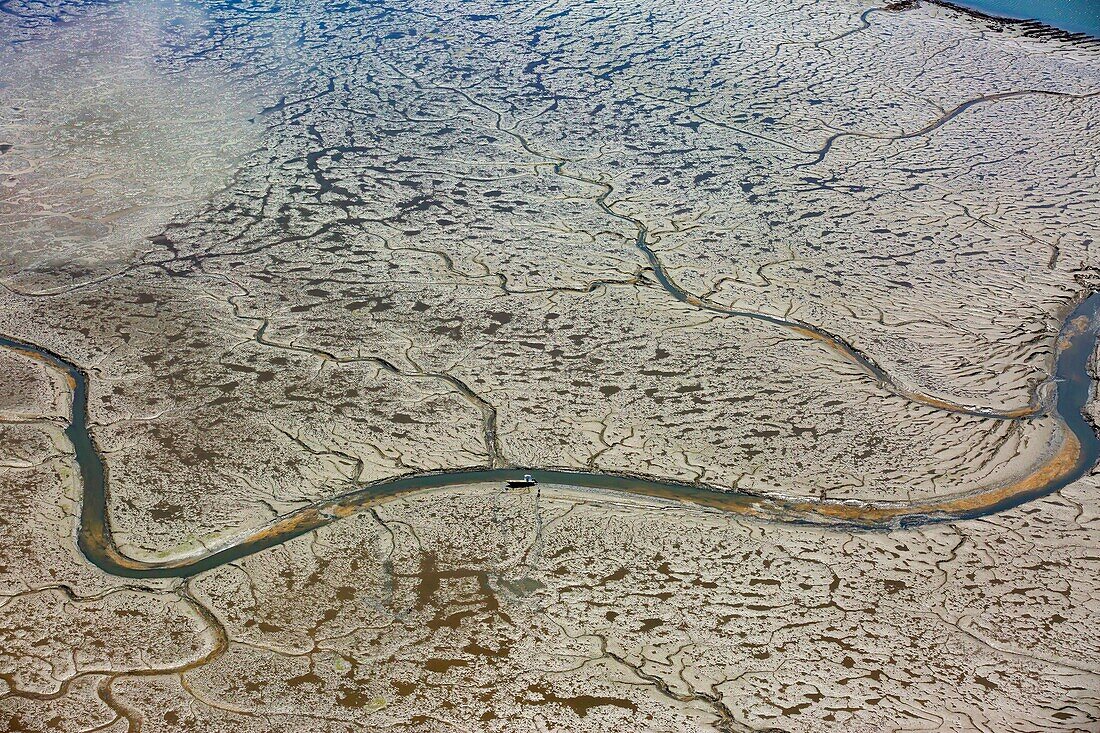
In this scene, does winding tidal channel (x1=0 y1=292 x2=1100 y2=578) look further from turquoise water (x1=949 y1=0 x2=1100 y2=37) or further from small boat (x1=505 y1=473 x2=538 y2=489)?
turquoise water (x1=949 y1=0 x2=1100 y2=37)

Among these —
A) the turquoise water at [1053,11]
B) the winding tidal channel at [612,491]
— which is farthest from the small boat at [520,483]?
the turquoise water at [1053,11]

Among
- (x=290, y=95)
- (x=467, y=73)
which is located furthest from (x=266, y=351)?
(x=467, y=73)

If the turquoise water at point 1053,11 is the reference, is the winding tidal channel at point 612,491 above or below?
below

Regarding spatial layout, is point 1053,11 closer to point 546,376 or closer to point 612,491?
point 546,376

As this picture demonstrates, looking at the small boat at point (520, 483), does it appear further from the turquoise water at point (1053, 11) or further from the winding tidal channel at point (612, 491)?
the turquoise water at point (1053, 11)

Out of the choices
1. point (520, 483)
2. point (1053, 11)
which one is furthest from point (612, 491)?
point (1053, 11)

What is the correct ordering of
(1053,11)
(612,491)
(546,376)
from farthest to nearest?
(1053,11) < (546,376) < (612,491)

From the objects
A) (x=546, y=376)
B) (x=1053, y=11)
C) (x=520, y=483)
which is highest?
(x=1053, y=11)
